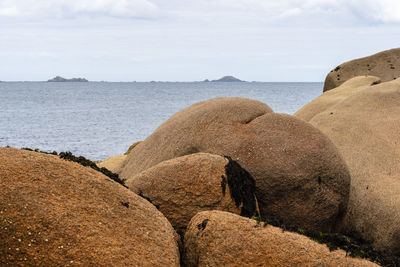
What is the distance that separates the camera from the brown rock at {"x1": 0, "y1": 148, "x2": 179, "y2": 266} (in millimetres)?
3613

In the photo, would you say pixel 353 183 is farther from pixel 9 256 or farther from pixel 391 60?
pixel 391 60

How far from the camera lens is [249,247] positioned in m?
4.25

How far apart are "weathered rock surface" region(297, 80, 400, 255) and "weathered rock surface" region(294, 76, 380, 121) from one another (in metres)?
1.00

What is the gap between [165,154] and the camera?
6.84 m

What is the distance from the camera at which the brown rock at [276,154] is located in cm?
593

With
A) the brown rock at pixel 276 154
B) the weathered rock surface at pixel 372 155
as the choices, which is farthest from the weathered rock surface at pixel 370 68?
the brown rock at pixel 276 154

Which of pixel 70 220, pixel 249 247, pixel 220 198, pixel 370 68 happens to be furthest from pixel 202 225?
pixel 370 68

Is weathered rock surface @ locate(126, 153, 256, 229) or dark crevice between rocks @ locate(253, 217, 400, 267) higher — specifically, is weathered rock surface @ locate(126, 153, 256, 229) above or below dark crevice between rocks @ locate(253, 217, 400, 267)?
above

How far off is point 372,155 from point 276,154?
8.70 ft

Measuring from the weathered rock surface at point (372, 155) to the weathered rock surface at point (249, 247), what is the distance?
2.61m

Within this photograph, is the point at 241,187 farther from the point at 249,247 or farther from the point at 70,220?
the point at 70,220

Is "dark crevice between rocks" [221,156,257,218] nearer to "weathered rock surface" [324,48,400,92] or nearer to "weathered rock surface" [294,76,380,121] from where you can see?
"weathered rock surface" [294,76,380,121]

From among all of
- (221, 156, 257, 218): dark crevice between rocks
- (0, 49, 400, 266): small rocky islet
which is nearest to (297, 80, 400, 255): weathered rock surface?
(0, 49, 400, 266): small rocky islet

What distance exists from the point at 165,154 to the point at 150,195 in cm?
164
